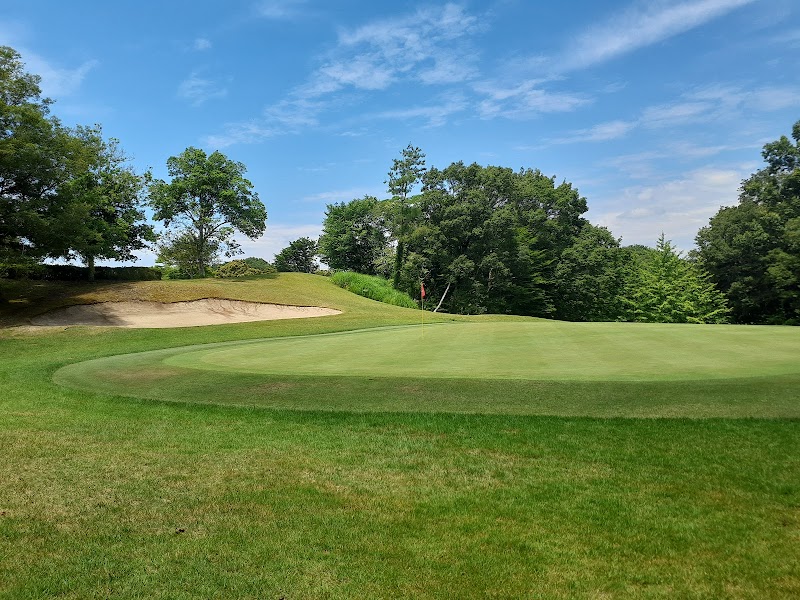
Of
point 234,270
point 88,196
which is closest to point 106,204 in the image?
point 88,196

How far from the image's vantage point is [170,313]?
32594 mm

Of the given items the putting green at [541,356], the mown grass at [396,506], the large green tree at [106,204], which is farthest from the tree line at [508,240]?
the mown grass at [396,506]

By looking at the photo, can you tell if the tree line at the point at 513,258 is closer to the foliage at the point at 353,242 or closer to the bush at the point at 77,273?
the foliage at the point at 353,242

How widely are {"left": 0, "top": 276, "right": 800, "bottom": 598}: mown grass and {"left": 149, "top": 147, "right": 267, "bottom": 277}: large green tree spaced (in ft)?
132

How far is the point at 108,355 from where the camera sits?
1744 cm

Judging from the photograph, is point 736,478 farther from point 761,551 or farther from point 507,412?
point 507,412

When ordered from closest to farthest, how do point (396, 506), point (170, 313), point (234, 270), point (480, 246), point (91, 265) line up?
1. point (396, 506)
2. point (170, 313)
3. point (91, 265)
4. point (234, 270)
5. point (480, 246)

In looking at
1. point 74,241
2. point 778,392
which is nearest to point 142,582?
point 778,392

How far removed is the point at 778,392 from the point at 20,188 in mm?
35255

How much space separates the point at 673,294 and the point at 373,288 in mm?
29767

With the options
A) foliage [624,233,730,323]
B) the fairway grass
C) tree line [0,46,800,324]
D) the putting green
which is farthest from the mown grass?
foliage [624,233,730,323]

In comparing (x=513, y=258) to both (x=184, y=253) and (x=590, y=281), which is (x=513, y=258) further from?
(x=184, y=253)

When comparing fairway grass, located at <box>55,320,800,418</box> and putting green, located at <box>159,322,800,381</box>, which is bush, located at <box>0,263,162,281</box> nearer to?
fairway grass, located at <box>55,320,800,418</box>

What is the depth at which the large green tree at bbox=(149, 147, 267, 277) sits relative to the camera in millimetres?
44719
